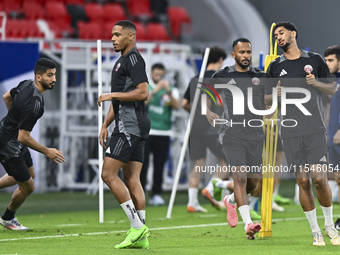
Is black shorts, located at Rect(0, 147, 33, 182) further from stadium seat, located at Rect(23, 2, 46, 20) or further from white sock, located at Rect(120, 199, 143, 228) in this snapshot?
stadium seat, located at Rect(23, 2, 46, 20)

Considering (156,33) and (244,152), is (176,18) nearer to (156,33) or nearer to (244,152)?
(156,33)

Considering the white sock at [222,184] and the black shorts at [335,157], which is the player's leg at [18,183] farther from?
the black shorts at [335,157]

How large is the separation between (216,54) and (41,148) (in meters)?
3.73

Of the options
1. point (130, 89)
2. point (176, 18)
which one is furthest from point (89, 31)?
point (130, 89)

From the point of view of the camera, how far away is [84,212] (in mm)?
9211

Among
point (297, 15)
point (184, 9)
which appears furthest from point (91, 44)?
point (184, 9)

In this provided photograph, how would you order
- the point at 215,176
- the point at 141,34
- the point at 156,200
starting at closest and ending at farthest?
the point at 215,176
the point at 156,200
the point at 141,34

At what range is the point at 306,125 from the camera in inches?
229

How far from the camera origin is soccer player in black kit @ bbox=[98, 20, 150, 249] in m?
5.40

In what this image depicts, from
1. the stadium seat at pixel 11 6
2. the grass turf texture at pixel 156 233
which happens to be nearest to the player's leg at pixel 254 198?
Answer: the grass turf texture at pixel 156 233

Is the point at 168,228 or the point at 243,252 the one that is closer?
the point at 243,252

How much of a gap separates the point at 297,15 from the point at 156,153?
29.2ft

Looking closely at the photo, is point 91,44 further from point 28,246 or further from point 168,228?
point 28,246

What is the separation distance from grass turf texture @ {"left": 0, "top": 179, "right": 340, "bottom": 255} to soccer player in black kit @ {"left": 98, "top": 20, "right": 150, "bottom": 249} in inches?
13.6
